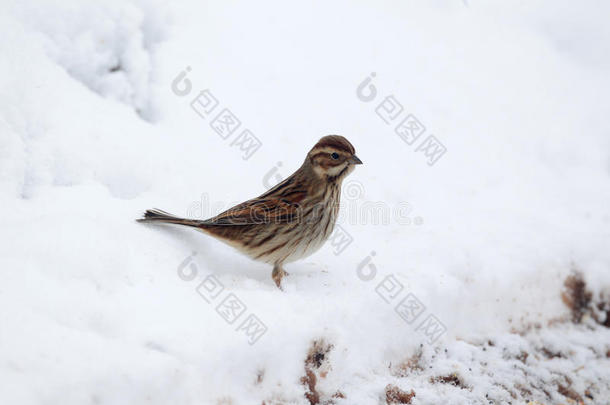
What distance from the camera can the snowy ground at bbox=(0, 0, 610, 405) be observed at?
323 centimetres

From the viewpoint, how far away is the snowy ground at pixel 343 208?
3227 millimetres

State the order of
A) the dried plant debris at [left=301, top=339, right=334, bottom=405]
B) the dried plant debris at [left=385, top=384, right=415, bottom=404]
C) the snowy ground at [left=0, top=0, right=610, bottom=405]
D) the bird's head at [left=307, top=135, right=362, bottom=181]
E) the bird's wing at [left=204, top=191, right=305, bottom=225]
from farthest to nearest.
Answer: the bird's head at [left=307, top=135, right=362, bottom=181] < the bird's wing at [left=204, top=191, right=305, bottom=225] < the dried plant debris at [left=385, top=384, right=415, bottom=404] < the dried plant debris at [left=301, top=339, right=334, bottom=405] < the snowy ground at [left=0, top=0, right=610, bottom=405]

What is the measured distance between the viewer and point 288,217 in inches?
168

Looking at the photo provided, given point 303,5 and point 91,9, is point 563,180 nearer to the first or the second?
point 303,5

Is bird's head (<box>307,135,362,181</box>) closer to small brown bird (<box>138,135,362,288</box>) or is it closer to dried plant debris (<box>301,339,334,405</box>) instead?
small brown bird (<box>138,135,362,288</box>)

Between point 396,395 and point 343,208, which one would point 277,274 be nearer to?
point 343,208

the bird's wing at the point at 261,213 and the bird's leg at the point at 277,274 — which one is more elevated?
the bird's wing at the point at 261,213

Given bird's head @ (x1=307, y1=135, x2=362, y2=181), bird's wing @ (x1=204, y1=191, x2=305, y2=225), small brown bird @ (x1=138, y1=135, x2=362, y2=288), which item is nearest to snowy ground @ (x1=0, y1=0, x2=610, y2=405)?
small brown bird @ (x1=138, y1=135, x2=362, y2=288)

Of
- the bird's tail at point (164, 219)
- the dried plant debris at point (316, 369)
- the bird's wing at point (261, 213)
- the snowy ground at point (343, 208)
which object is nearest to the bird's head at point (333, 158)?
the bird's wing at point (261, 213)

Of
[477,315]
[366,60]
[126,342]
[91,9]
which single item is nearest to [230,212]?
[126,342]

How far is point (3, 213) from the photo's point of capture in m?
3.69

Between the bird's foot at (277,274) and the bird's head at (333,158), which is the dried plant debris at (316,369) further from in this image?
the bird's head at (333,158)

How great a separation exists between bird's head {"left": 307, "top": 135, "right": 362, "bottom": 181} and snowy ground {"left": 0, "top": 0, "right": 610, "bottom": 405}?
706 mm

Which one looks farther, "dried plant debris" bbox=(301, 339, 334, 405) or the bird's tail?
the bird's tail
